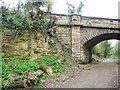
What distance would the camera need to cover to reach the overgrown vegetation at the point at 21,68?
8.11m

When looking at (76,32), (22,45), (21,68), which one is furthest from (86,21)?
(21,68)

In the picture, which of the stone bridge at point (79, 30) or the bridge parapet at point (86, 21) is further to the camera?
the bridge parapet at point (86, 21)

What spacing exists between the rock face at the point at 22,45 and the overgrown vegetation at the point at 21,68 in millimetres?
455

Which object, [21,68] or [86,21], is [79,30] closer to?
[86,21]

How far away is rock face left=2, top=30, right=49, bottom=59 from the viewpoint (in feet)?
37.4

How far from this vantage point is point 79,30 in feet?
55.9

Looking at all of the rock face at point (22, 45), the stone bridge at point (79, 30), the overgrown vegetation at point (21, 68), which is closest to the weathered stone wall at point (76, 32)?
the stone bridge at point (79, 30)

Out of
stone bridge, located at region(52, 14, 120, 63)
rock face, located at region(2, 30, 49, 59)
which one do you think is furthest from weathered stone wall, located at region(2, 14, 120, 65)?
rock face, located at region(2, 30, 49, 59)

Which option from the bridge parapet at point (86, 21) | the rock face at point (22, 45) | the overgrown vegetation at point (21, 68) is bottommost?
the overgrown vegetation at point (21, 68)

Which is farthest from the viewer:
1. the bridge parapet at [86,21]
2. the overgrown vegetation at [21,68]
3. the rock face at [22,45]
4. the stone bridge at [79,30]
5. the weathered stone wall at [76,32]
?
the bridge parapet at [86,21]

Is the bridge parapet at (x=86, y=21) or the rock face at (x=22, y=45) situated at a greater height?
the bridge parapet at (x=86, y=21)

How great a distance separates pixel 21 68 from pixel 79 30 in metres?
8.02

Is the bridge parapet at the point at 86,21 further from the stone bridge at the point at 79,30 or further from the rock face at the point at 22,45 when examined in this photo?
the rock face at the point at 22,45

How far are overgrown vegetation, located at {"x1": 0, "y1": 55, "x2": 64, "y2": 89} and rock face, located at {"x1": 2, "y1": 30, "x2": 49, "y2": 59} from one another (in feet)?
1.49
